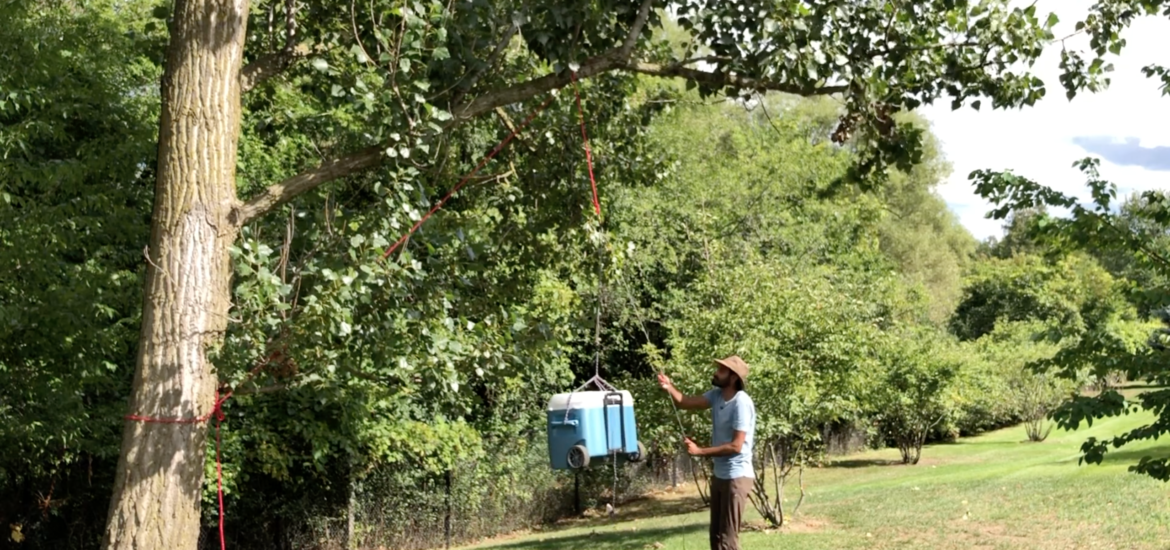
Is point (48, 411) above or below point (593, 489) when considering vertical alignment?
above

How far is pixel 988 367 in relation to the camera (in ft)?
99.0

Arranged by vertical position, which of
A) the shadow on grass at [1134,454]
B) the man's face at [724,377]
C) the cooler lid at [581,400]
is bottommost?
the shadow on grass at [1134,454]

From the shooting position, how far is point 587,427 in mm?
7434

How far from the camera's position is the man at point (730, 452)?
6773 mm

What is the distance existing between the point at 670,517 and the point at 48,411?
11.3 m

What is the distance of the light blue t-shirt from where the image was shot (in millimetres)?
6789

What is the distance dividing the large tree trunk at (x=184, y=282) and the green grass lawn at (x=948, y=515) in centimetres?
774

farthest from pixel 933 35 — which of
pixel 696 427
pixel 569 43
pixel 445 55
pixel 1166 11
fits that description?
pixel 696 427

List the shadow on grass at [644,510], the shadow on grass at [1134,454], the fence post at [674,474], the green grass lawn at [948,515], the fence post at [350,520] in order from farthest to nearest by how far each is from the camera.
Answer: the fence post at [674,474] < the shadow on grass at [1134,454] < the shadow on grass at [644,510] < the fence post at [350,520] < the green grass lawn at [948,515]

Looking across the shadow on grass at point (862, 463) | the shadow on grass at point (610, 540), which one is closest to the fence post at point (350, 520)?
the shadow on grass at point (610, 540)

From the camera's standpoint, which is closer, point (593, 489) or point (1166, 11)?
point (1166, 11)

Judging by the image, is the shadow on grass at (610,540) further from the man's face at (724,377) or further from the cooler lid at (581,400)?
the man's face at (724,377)

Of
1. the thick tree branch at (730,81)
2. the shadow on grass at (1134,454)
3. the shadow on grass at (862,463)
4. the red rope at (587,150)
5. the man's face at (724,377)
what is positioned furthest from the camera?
the shadow on grass at (862,463)

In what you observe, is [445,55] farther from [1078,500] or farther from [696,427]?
[1078,500]
